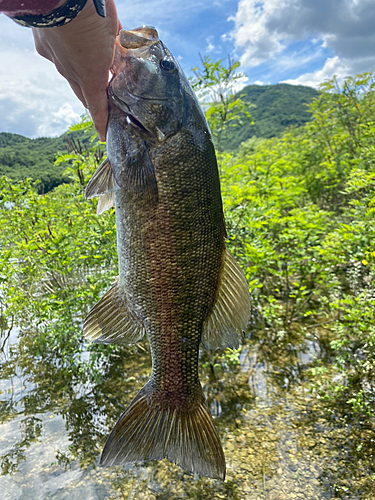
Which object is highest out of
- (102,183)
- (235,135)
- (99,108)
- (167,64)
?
(235,135)

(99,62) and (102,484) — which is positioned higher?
(99,62)

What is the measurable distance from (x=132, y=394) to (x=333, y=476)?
306 cm

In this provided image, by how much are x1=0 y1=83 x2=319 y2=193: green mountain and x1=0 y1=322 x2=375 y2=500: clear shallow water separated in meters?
4.28

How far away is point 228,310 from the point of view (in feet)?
5.49

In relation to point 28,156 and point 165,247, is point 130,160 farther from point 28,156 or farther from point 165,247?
point 28,156

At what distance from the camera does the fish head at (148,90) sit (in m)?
1.49

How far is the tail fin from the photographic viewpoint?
1457 mm

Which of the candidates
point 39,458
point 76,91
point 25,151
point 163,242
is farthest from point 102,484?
point 25,151

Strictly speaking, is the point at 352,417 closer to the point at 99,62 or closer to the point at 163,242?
the point at 163,242

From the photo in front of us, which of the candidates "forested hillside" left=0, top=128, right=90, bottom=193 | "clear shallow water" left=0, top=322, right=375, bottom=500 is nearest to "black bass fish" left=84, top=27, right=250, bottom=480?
"clear shallow water" left=0, top=322, right=375, bottom=500

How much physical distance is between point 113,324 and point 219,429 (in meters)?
3.72

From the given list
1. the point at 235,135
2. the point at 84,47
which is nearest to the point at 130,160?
the point at 84,47

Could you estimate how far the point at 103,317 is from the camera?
5.54 feet

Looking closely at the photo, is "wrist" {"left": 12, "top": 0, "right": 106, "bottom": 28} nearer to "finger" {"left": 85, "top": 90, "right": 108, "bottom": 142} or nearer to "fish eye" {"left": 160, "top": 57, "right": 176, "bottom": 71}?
"finger" {"left": 85, "top": 90, "right": 108, "bottom": 142}
